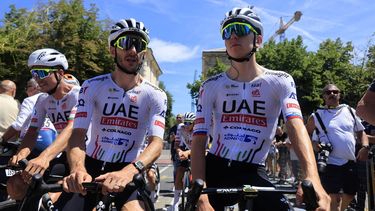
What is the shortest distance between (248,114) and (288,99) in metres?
0.32

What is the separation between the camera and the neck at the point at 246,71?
3.61 meters

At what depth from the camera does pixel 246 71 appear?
3.63 meters

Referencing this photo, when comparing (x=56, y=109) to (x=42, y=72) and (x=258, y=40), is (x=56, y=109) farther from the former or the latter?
(x=258, y=40)

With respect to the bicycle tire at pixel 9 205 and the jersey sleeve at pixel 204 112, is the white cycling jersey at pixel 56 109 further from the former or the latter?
the jersey sleeve at pixel 204 112

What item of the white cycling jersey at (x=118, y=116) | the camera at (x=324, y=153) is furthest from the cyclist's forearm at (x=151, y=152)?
the camera at (x=324, y=153)

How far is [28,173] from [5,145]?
2535mm

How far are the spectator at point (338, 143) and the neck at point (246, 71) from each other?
13.7ft

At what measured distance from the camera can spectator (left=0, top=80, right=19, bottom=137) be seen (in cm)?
795

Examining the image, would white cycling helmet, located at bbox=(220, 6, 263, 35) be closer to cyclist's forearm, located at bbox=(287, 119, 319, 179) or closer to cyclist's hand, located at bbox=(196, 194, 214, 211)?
cyclist's forearm, located at bbox=(287, 119, 319, 179)

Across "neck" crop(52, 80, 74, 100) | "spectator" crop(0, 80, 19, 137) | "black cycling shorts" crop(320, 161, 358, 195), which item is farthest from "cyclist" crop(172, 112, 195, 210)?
"neck" crop(52, 80, 74, 100)

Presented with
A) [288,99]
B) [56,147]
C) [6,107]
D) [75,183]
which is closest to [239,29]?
[288,99]

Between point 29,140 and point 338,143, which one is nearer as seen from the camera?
point 29,140

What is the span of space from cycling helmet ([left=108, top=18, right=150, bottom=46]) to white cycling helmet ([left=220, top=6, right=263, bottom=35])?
83cm

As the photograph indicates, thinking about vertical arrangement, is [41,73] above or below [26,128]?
above
